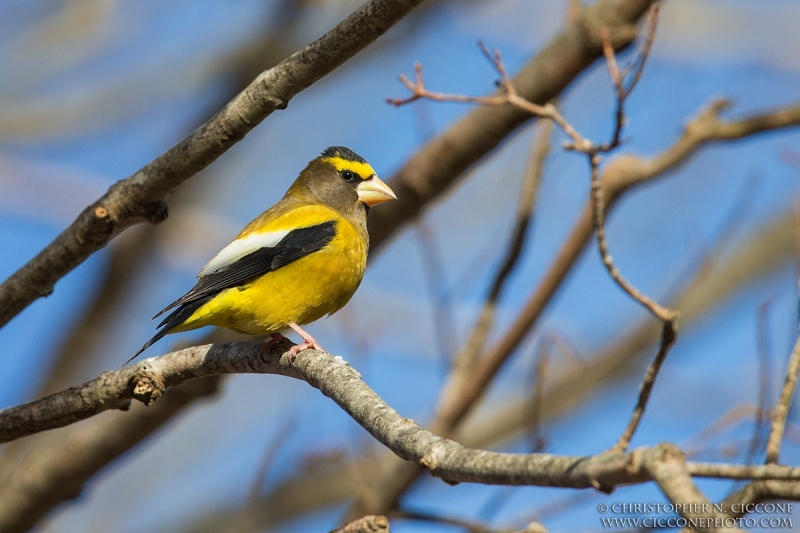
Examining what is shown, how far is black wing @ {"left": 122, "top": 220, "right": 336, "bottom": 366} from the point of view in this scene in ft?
13.9

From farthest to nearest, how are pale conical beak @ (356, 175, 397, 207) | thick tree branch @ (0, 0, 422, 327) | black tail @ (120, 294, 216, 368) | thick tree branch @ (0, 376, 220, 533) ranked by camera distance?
1. pale conical beak @ (356, 175, 397, 207)
2. thick tree branch @ (0, 376, 220, 533)
3. black tail @ (120, 294, 216, 368)
4. thick tree branch @ (0, 0, 422, 327)

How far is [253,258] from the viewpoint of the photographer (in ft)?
14.9

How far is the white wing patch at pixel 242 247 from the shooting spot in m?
4.55

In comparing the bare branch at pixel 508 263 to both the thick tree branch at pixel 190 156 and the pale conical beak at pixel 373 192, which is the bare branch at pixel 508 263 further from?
the thick tree branch at pixel 190 156

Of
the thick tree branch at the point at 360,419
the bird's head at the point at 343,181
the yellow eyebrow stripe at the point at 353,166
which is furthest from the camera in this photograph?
the yellow eyebrow stripe at the point at 353,166

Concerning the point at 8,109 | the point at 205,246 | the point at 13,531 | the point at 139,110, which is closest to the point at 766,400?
the point at 13,531

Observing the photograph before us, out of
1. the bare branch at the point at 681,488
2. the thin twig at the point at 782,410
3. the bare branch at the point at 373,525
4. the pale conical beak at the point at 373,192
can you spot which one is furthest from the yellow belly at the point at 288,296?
the bare branch at the point at 681,488

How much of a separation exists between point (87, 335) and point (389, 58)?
11.6 feet

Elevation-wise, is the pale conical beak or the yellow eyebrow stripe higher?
the yellow eyebrow stripe

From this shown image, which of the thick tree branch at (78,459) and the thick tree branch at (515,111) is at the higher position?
the thick tree branch at (515,111)

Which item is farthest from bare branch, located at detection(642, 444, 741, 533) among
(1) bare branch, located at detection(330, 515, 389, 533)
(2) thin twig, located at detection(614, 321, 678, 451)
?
(1) bare branch, located at detection(330, 515, 389, 533)

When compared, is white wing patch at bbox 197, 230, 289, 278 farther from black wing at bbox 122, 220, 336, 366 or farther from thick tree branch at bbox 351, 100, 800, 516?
thick tree branch at bbox 351, 100, 800, 516

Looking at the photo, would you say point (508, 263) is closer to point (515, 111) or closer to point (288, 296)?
point (515, 111)

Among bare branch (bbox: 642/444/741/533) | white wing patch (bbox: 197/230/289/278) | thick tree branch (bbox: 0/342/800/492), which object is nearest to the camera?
bare branch (bbox: 642/444/741/533)
